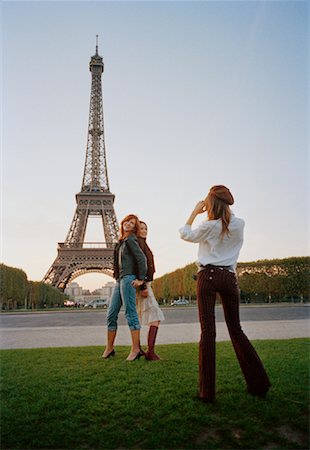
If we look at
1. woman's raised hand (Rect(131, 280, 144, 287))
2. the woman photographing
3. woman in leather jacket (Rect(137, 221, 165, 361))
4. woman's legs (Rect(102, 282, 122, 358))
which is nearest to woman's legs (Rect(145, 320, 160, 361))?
woman in leather jacket (Rect(137, 221, 165, 361))

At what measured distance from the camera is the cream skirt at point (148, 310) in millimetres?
4988

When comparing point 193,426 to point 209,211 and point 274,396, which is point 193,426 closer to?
point 274,396

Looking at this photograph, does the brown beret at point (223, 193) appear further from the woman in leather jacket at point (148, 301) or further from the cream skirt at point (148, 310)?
the cream skirt at point (148, 310)

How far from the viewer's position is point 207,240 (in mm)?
3232

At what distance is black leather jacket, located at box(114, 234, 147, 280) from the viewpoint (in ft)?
15.3

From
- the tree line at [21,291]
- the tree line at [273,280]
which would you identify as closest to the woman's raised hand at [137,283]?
the tree line at [273,280]

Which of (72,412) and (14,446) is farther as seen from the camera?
(72,412)

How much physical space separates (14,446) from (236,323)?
180 centimetres

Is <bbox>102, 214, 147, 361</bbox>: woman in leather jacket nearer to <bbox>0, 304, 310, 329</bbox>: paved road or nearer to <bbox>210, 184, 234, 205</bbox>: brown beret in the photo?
<bbox>210, 184, 234, 205</bbox>: brown beret

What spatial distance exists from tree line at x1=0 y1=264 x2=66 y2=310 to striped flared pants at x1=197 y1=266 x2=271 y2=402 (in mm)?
35903

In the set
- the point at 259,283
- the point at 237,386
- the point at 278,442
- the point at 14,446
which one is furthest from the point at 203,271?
the point at 259,283

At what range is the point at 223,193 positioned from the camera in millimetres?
3320

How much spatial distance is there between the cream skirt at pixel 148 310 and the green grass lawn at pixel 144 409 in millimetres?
741

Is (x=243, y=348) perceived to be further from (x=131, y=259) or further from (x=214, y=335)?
(x=131, y=259)
